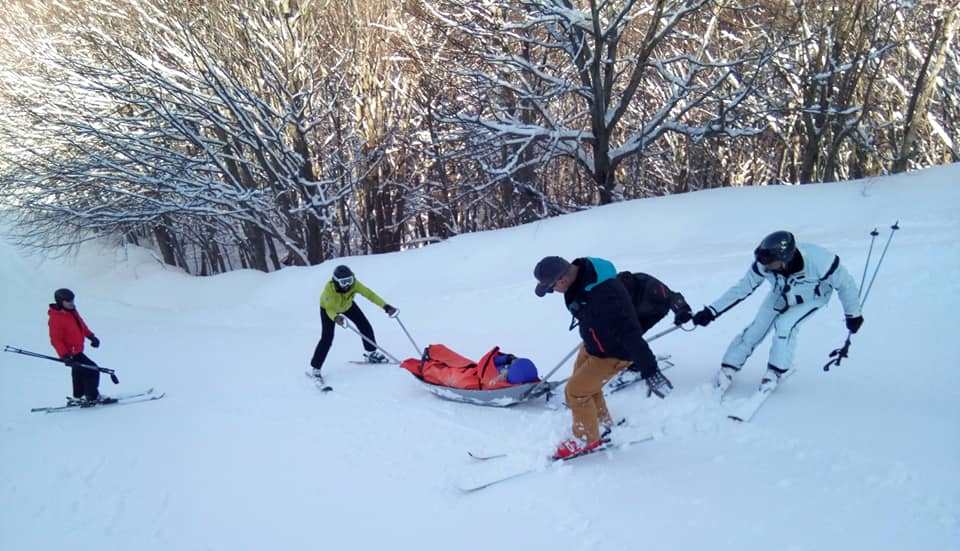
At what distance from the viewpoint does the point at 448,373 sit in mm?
5605

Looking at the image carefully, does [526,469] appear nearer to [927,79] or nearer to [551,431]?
[551,431]

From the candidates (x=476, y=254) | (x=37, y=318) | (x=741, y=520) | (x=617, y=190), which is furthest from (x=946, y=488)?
(x=37, y=318)

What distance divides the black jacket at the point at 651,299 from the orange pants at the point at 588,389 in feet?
2.07

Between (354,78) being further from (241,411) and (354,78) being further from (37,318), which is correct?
(241,411)

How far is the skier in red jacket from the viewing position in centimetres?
668

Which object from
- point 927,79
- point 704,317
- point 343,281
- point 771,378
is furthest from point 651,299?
point 927,79

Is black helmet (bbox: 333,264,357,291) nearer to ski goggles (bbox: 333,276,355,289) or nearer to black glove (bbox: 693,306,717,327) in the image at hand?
ski goggles (bbox: 333,276,355,289)

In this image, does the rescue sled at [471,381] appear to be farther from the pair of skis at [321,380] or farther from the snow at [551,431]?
the pair of skis at [321,380]

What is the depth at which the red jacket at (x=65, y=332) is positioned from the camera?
6.68m

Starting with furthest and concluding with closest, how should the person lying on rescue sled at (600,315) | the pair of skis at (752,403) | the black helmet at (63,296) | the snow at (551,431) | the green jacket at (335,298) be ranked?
1. the green jacket at (335,298)
2. the black helmet at (63,296)
3. the pair of skis at (752,403)
4. the person lying on rescue sled at (600,315)
5. the snow at (551,431)

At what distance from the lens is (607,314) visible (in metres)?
3.67

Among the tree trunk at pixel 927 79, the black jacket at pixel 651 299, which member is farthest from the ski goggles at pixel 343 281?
the tree trunk at pixel 927 79

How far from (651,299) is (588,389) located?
3.24 ft

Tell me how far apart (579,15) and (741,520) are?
871cm
